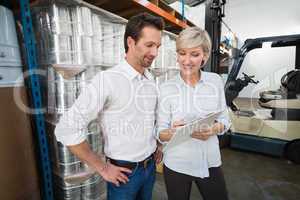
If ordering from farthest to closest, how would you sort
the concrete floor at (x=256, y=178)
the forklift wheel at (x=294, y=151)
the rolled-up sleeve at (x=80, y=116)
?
the forklift wheel at (x=294, y=151) → the concrete floor at (x=256, y=178) → the rolled-up sleeve at (x=80, y=116)

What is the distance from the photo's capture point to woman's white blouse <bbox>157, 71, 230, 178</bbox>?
1.05 m

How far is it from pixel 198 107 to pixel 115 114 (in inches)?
17.9

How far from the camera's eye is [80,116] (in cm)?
84

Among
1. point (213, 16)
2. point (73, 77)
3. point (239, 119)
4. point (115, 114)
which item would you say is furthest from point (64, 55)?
point (239, 119)

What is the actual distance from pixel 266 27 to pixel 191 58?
25.7 ft

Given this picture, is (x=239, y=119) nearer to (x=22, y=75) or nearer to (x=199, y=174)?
(x=199, y=174)

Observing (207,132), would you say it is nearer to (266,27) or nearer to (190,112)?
(190,112)

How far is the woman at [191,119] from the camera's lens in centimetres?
104

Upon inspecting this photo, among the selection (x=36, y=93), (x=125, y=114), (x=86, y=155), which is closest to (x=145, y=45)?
(x=125, y=114)

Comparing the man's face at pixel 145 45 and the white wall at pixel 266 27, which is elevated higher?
the white wall at pixel 266 27

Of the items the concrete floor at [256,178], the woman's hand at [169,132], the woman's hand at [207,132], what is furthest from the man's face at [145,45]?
the concrete floor at [256,178]

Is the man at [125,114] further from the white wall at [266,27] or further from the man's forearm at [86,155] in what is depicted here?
the white wall at [266,27]

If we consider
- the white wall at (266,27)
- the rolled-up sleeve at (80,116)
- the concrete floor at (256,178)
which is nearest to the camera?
the rolled-up sleeve at (80,116)

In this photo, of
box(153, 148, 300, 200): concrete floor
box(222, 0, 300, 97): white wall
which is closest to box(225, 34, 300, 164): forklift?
box(153, 148, 300, 200): concrete floor
